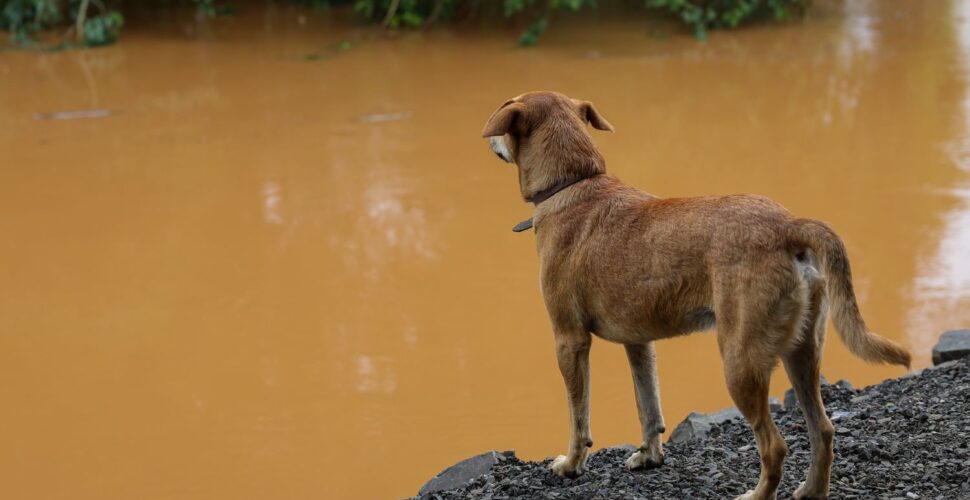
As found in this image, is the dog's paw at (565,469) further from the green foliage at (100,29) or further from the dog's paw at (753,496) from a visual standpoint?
the green foliage at (100,29)

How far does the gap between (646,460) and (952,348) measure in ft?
8.16

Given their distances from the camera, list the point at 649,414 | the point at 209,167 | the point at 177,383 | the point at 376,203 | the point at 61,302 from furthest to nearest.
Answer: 1. the point at 209,167
2. the point at 376,203
3. the point at 61,302
4. the point at 177,383
5. the point at 649,414

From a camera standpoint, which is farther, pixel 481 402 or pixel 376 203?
pixel 376 203

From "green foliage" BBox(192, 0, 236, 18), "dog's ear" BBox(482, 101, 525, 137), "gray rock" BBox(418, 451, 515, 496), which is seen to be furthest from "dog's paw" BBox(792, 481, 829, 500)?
"green foliage" BBox(192, 0, 236, 18)

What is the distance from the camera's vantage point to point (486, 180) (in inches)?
450

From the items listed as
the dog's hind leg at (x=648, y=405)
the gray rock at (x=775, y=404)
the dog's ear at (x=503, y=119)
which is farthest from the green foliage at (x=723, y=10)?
the dog's hind leg at (x=648, y=405)

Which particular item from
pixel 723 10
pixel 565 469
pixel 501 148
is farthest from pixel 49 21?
pixel 565 469

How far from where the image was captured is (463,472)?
5438 millimetres

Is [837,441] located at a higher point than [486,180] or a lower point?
higher

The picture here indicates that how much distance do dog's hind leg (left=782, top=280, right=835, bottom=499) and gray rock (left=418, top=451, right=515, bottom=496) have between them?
1.51 meters

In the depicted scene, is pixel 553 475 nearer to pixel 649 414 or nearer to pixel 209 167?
pixel 649 414

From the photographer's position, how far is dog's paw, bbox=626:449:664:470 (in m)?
5.06

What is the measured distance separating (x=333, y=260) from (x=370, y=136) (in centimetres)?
343

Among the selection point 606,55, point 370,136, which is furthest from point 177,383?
point 606,55
